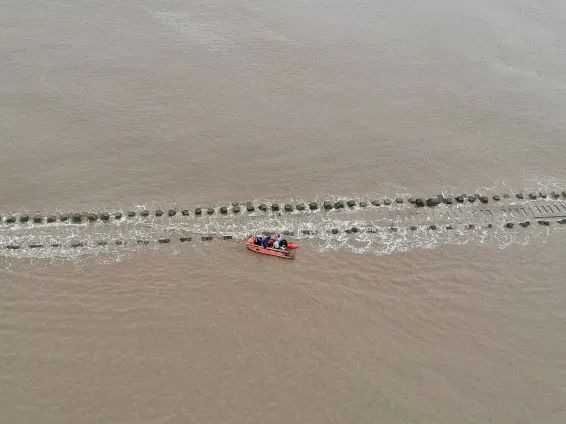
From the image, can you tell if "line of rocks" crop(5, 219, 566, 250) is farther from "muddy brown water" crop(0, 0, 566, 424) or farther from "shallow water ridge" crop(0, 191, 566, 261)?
"muddy brown water" crop(0, 0, 566, 424)

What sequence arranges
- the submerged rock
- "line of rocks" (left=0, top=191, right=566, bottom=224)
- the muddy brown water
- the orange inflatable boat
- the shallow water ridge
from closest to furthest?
1. the muddy brown water
2. the orange inflatable boat
3. the shallow water ridge
4. "line of rocks" (left=0, top=191, right=566, bottom=224)
5. the submerged rock

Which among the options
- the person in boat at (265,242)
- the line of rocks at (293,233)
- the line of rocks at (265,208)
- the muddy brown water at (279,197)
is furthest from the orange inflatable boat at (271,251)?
the line of rocks at (265,208)

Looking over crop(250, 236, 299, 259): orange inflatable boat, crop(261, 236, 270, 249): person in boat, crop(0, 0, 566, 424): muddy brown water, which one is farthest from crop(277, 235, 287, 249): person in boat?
crop(0, 0, 566, 424): muddy brown water

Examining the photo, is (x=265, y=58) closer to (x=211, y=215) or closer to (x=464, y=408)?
(x=211, y=215)

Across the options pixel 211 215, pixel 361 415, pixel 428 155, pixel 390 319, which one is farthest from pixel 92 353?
pixel 428 155

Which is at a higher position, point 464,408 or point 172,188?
point 172,188

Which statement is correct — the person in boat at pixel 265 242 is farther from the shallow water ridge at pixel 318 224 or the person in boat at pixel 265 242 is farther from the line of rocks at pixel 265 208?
the line of rocks at pixel 265 208
